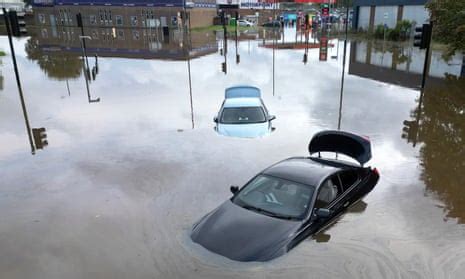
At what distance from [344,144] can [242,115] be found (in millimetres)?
4520

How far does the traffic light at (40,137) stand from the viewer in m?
12.3

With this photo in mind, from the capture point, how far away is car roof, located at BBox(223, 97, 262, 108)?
1296cm

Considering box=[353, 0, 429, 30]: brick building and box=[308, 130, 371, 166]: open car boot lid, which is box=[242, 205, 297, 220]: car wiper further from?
box=[353, 0, 429, 30]: brick building

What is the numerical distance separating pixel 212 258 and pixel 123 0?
5929cm

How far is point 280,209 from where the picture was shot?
6660mm

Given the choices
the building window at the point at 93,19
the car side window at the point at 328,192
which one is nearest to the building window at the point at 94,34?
the building window at the point at 93,19

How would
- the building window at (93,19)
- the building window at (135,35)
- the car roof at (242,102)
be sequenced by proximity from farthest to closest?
the building window at (93,19) → the building window at (135,35) → the car roof at (242,102)

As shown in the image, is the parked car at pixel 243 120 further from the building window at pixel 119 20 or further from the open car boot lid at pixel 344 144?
the building window at pixel 119 20

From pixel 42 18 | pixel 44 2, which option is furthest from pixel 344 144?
pixel 42 18

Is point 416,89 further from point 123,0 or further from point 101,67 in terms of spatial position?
point 123,0

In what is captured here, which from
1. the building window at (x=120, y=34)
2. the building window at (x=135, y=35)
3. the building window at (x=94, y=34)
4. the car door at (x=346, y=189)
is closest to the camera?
the car door at (x=346, y=189)

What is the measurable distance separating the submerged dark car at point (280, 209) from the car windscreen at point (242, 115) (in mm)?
4870

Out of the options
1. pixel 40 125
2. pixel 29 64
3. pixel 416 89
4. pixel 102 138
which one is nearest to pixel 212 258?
pixel 102 138

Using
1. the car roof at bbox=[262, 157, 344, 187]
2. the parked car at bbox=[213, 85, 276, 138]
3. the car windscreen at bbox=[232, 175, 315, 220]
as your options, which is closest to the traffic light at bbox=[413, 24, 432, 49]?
the parked car at bbox=[213, 85, 276, 138]
